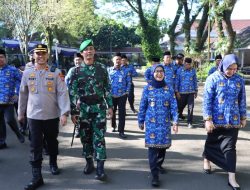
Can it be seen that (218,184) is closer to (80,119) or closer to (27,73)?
(80,119)

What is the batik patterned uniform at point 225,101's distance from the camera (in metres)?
5.23

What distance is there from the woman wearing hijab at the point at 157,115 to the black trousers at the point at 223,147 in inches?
23.8

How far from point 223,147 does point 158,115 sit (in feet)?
3.28

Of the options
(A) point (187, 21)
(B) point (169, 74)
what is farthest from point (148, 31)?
(B) point (169, 74)

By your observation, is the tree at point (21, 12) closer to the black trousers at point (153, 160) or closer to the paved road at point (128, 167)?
the paved road at point (128, 167)

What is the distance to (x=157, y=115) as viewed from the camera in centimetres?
538

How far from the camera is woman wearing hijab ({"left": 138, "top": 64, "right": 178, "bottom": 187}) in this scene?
5.33 m

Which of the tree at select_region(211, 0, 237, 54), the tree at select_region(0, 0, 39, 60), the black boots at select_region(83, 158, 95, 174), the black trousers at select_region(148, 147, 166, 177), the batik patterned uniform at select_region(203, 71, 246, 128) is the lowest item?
the black boots at select_region(83, 158, 95, 174)

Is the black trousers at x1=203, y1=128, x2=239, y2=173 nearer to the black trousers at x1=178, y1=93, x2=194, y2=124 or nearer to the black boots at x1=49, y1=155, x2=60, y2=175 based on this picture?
the black boots at x1=49, y1=155, x2=60, y2=175

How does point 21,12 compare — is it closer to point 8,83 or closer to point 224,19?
point 224,19

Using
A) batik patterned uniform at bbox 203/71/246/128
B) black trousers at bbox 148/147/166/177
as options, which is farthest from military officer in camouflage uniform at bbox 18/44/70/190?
batik patterned uniform at bbox 203/71/246/128

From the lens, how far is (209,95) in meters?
5.33

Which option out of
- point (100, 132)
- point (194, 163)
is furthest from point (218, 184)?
point (100, 132)

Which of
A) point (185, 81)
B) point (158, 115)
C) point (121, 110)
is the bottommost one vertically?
point (121, 110)
